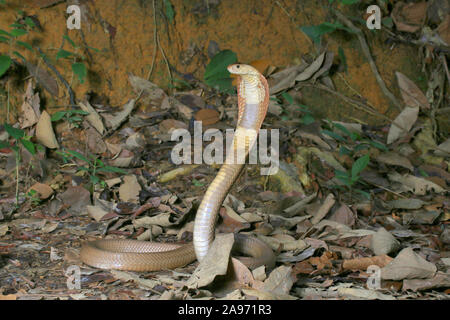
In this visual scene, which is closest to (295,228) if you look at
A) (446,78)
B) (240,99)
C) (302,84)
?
(240,99)

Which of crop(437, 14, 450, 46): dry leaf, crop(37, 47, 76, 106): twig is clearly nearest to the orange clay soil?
crop(37, 47, 76, 106): twig

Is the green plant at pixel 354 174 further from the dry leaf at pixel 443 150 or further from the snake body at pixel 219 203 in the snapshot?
Answer: the dry leaf at pixel 443 150

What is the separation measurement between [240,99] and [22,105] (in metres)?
3.44

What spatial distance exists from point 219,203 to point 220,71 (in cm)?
318

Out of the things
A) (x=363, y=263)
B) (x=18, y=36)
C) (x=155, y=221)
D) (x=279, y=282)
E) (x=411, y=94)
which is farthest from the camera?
(x=411, y=94)

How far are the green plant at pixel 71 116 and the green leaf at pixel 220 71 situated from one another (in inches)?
61.2

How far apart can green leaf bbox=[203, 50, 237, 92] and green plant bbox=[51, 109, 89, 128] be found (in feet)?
5.10

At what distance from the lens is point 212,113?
252 inches

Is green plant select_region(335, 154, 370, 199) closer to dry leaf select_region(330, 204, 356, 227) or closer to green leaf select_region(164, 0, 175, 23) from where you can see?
dry leaf select_region(330, 204, 356, 227)

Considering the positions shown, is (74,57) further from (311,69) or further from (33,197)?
(311,69)

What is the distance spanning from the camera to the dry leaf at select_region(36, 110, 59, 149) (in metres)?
5.80

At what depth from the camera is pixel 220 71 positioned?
6.31m

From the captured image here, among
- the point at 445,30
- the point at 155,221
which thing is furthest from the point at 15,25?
the point at 445,30

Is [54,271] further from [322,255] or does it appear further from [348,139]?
[348,139]
